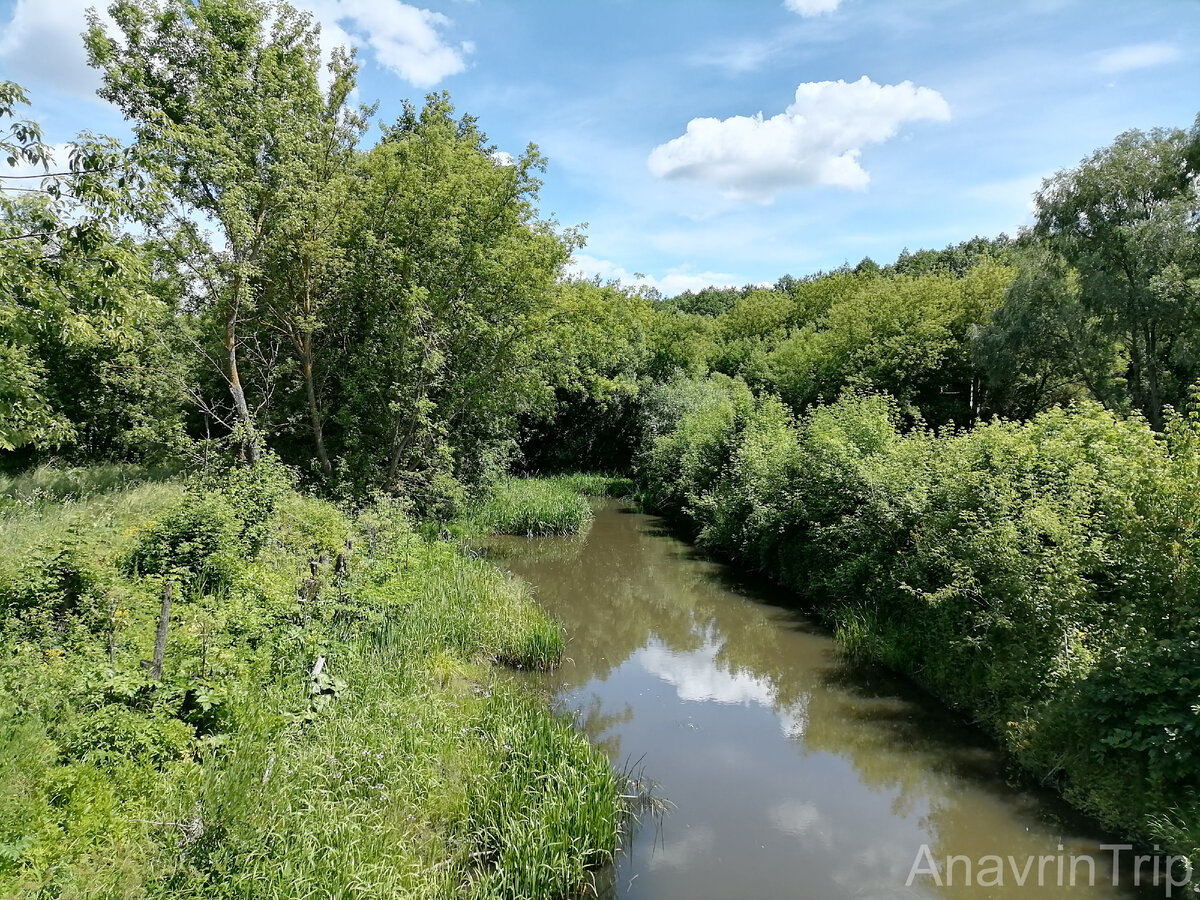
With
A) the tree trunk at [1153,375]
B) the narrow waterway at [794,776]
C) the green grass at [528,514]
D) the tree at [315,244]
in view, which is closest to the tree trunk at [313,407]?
the tree at [315,244]

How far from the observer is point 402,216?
14.7 metres

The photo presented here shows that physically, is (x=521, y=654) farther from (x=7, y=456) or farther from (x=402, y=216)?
(x=7, y=456)

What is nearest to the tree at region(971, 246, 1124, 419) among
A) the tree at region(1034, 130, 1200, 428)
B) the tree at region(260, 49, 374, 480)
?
the tree at region(1034, 130, 1200, 428)

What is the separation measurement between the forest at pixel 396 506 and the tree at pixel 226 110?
0.25 feet

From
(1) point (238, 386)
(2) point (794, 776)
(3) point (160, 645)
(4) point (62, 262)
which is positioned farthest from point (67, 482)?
(2) point (794, 776)

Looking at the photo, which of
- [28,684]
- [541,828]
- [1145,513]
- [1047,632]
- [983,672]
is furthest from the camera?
[983,672]

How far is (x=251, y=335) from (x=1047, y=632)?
1586 cm

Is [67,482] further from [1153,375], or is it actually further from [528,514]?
[1153,375]

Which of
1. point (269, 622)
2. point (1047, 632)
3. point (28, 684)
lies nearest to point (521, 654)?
point (269, 622)

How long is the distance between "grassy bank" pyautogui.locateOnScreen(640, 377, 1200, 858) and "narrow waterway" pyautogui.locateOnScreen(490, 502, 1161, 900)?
0.62m

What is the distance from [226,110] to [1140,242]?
2567cm

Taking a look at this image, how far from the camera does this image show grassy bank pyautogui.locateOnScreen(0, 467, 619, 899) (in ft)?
12.9

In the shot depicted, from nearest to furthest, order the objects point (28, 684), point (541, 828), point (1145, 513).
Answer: point (28, 684) → point (541, 828) → point (1145, 513)

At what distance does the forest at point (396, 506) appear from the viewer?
16.1 ft
